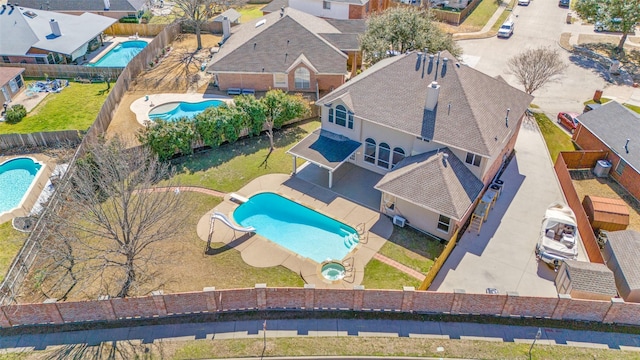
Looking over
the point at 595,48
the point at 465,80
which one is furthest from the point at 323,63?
the point at 595,48

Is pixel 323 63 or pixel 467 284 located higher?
pixel 323 63

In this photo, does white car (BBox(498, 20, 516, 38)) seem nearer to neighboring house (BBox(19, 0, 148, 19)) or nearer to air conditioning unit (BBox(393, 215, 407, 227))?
air conditioning unit (BBox(393, 215, 407, 227))

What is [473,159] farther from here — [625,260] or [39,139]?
[39,139]

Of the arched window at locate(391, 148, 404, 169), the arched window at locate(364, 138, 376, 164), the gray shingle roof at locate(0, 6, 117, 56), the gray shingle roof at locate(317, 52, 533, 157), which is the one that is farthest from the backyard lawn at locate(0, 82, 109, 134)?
the arched window at locate(391, 148, 404, 169)

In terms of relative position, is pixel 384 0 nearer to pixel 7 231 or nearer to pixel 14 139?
pixel 14 139

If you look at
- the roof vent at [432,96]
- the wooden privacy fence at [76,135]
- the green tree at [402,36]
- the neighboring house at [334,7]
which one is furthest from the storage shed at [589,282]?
the neighboring house at [334,7]

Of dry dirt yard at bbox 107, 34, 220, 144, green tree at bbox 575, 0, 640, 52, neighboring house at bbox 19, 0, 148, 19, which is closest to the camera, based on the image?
dry dirt yard at bbox 107, 34, 220, 144

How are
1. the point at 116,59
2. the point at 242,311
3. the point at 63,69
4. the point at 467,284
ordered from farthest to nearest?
the point at 116,59
the point at 63,69
the point at 467,284
the point at 242,311
